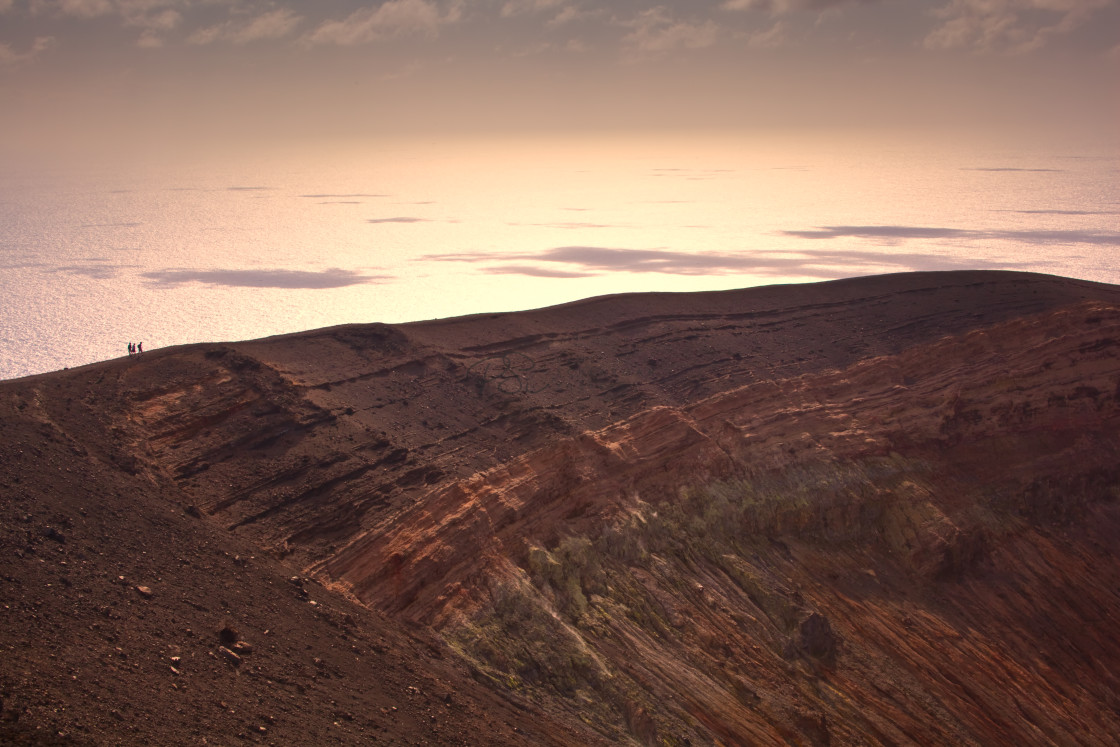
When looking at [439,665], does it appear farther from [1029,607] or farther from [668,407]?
[1029,607]

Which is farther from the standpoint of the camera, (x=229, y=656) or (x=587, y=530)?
(x=587, y=530)

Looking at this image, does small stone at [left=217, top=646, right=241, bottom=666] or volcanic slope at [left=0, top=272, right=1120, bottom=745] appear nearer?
small stone at [left=217, top=646, right=241, bottom=666]

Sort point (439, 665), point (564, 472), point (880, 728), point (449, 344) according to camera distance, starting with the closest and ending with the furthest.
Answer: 1. point (439, 665)
2. point (880, 728)
3. point (564, 472)
4. point (449, 344)

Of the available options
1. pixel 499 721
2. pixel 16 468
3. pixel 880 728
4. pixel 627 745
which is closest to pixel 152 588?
pixel 16 468

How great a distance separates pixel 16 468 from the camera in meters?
19.8

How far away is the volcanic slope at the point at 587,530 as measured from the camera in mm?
17375

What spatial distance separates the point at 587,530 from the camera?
25.1 meters

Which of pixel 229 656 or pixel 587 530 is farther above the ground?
pixel 587 530

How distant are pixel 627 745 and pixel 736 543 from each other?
29.0ft

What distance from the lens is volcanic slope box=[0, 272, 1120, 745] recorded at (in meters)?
17.4

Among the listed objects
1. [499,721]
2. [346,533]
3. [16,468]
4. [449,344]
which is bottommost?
[499,721]

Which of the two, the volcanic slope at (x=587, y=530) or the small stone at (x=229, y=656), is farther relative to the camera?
the volcanic slope at (x=587, y=530)

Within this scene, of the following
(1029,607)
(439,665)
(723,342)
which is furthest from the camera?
(723,342)

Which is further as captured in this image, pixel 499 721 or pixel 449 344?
pixel 449 344
